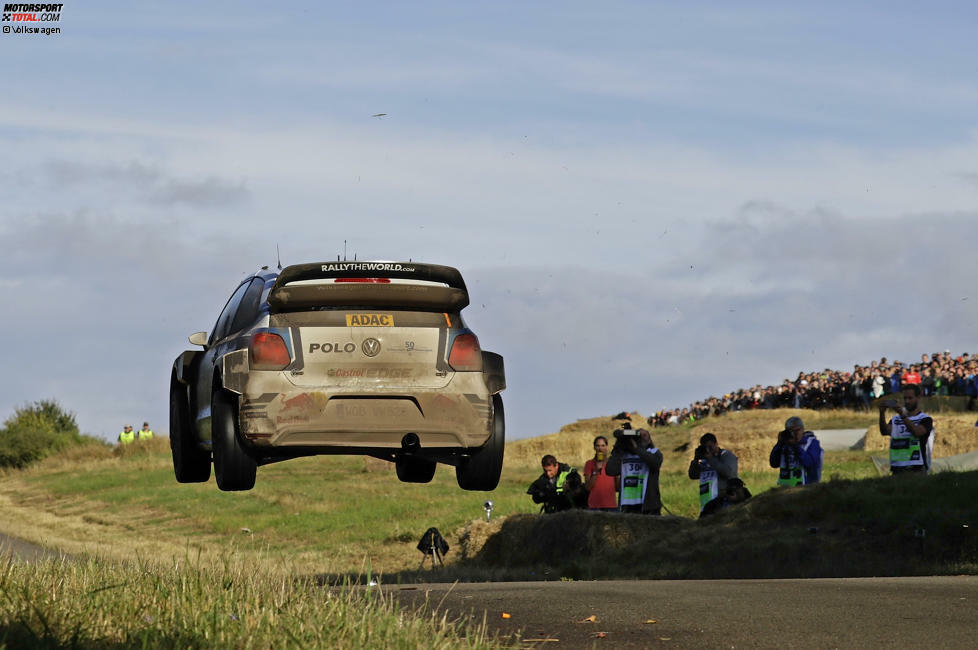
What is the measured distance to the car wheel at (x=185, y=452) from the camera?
18.1 feet

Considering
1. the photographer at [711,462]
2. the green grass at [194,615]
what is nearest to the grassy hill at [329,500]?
the photographer at [711,462]

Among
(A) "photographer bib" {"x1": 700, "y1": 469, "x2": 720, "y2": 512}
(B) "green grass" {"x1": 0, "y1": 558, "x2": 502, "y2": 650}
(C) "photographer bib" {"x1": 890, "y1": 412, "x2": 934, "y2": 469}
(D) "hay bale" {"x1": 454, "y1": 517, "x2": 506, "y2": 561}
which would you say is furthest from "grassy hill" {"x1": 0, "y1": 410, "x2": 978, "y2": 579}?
(B) "green grass" {"x1": 0, "y1": 558, "x2": 502, "y2": 650}

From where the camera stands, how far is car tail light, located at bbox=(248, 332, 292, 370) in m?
5.21

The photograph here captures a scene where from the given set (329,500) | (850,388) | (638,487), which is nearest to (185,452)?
(638,487)

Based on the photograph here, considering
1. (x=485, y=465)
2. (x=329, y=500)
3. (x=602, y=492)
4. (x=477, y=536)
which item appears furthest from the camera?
(x=329, y=500)

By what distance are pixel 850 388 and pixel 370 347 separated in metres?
58.5

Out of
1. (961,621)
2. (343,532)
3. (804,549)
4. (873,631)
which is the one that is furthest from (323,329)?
(343,532)

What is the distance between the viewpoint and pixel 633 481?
68.5ft

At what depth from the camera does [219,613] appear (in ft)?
34.1

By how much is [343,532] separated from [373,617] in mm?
30943

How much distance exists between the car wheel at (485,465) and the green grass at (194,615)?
4658mm

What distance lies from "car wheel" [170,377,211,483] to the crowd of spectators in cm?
4887

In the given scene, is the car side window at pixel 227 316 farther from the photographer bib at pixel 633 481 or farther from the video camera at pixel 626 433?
the photographer bib at pixel 633 481

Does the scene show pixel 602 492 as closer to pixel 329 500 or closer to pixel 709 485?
pixel 709 485
